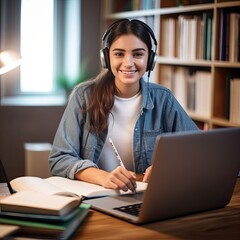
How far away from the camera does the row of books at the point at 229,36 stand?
306cm

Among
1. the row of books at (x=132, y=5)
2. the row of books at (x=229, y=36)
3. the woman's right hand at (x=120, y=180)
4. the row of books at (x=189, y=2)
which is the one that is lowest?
the woman's right hand at (x=120, y=180)

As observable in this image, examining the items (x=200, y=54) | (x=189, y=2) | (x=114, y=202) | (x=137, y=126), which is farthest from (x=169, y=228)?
(x=189, y=2)

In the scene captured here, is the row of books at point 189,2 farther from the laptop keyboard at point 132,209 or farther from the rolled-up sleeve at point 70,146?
the laptop keyboard at point 132,209

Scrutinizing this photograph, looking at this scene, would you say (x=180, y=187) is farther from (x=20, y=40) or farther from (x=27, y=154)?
(x=20, y=40)

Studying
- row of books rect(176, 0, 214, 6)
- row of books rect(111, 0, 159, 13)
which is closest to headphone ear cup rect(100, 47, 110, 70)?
row of books rect(176, 0, 214, 6)

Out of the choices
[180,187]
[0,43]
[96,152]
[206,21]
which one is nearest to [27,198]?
[180,187]

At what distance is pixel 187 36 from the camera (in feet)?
11.6

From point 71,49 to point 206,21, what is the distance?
1.63 meters

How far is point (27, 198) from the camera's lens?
51.3 inches

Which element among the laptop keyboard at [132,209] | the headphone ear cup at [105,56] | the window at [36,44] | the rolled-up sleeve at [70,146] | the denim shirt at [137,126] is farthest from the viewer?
the window at [36,44]

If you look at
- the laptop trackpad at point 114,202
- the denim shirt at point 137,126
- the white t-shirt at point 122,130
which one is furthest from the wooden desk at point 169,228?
the white t-shirt at point 122,130

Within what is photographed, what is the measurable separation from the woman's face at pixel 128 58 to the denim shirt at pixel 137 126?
4.5 inches

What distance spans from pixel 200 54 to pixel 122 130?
1.44 metres

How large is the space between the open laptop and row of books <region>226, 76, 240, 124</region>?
1647 mm
